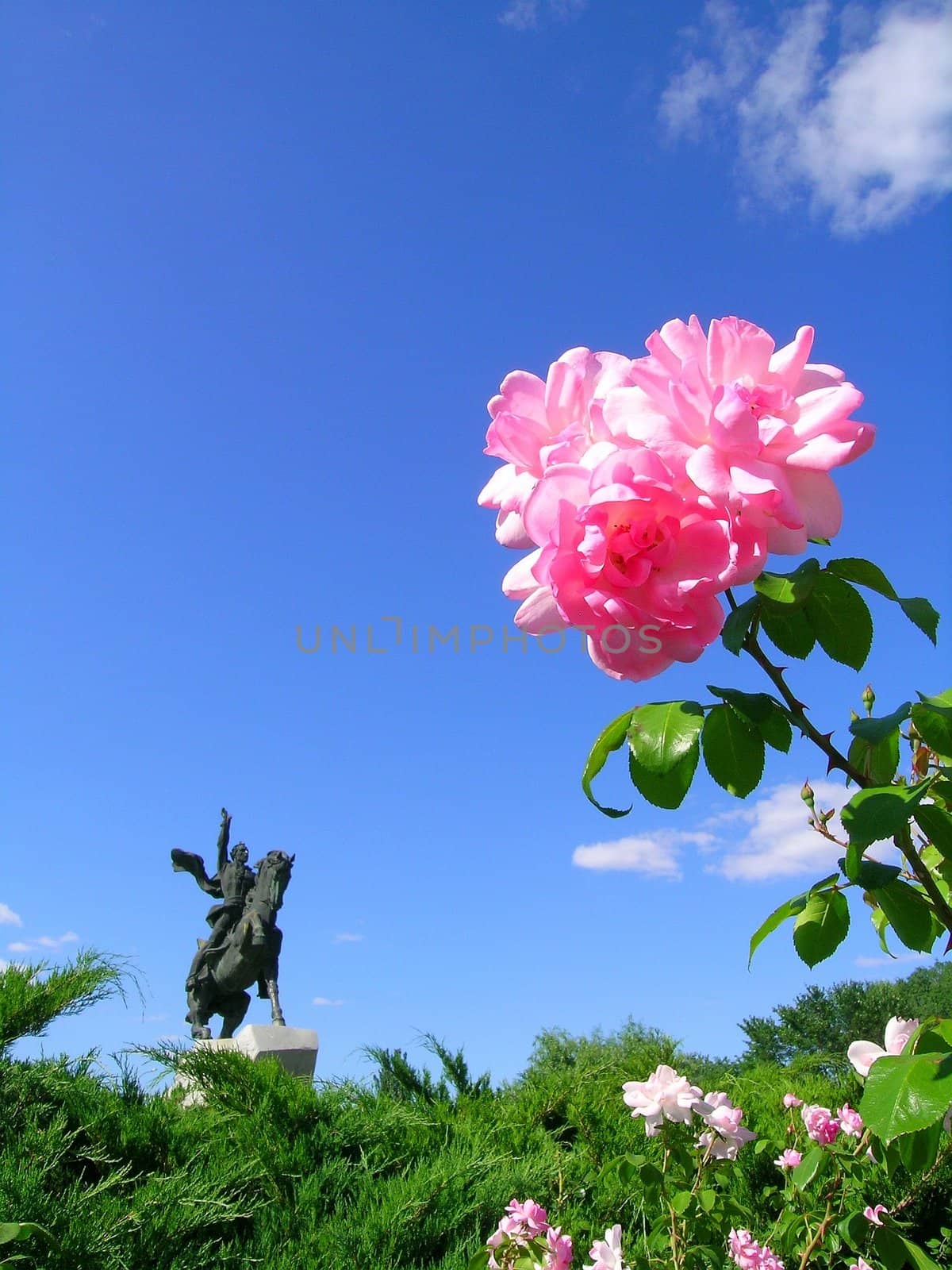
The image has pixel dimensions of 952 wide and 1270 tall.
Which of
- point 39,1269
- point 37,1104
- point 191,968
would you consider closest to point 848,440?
point 39,1269

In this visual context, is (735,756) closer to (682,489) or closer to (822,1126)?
(682,489)

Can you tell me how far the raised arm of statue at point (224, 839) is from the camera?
13964 millimetres

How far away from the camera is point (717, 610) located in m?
0.94

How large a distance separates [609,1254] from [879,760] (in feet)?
4.56

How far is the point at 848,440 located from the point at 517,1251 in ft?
6.80

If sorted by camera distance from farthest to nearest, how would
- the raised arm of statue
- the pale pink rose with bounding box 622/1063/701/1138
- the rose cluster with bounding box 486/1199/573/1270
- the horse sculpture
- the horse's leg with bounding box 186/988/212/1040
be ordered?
the raised arm of statue < the horse's leg with bounding box 186/988/212/1040 < the horse sculpture < the pale pink rose with bounding box 622/1063/701/1138 < the rose cluster with bounding box 486/1199/573/1270

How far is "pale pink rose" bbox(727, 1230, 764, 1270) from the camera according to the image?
2311mm

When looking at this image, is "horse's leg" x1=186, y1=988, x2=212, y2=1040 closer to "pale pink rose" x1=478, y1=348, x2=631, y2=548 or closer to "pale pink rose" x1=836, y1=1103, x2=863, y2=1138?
"pale pink rose" x1=836, y1=1103, x2=863, y2=1138

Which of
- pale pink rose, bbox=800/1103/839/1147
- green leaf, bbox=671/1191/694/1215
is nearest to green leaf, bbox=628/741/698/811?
green leaf, bbox=671/1191/694/1215

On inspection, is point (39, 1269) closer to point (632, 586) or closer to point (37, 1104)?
point (37, 1104)

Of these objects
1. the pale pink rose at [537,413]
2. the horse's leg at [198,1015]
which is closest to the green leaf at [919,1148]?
the pale pink rose at [537,413]

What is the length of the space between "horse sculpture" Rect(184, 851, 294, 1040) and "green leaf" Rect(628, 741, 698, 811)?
11.1 m

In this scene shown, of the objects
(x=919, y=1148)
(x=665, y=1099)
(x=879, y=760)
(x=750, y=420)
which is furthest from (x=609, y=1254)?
(x=750, y=420)

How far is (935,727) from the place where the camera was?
1.02 m
